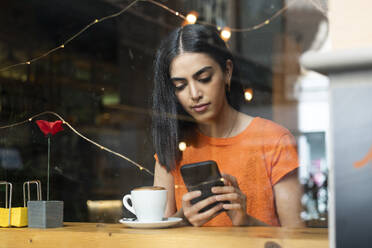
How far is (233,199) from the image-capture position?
4.08ft

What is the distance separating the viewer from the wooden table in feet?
3.35

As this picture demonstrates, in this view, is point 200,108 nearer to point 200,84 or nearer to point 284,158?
point 200,84

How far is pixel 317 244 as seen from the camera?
943mm

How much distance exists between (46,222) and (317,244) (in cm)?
69

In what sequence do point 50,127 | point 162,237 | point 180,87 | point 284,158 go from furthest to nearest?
point 50,127, point 180,87, point 284,158, point 162,237

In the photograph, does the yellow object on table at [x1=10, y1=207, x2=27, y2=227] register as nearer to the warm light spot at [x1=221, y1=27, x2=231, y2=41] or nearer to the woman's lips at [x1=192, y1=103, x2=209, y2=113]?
the woman's lips at [x1=192, y1=103, x2=209, y2=113]

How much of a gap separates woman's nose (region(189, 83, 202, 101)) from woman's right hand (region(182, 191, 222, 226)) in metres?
0.24

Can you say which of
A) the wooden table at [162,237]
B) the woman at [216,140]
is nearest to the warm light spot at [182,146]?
the woman at [216,140]

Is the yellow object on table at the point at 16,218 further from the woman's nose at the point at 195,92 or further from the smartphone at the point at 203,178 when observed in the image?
the woman's nose at the point at 195,92

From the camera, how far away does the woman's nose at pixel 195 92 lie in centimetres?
129

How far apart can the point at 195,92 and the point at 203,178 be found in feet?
0.73

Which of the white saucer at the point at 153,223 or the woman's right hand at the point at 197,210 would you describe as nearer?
the white saucer at the point at 153,223

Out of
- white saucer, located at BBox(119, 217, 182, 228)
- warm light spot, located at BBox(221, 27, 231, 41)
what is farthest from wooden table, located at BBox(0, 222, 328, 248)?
warm light spot, located at BBox(221, 27, 231, 41)

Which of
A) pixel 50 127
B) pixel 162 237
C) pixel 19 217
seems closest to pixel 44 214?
pixel 19 217
